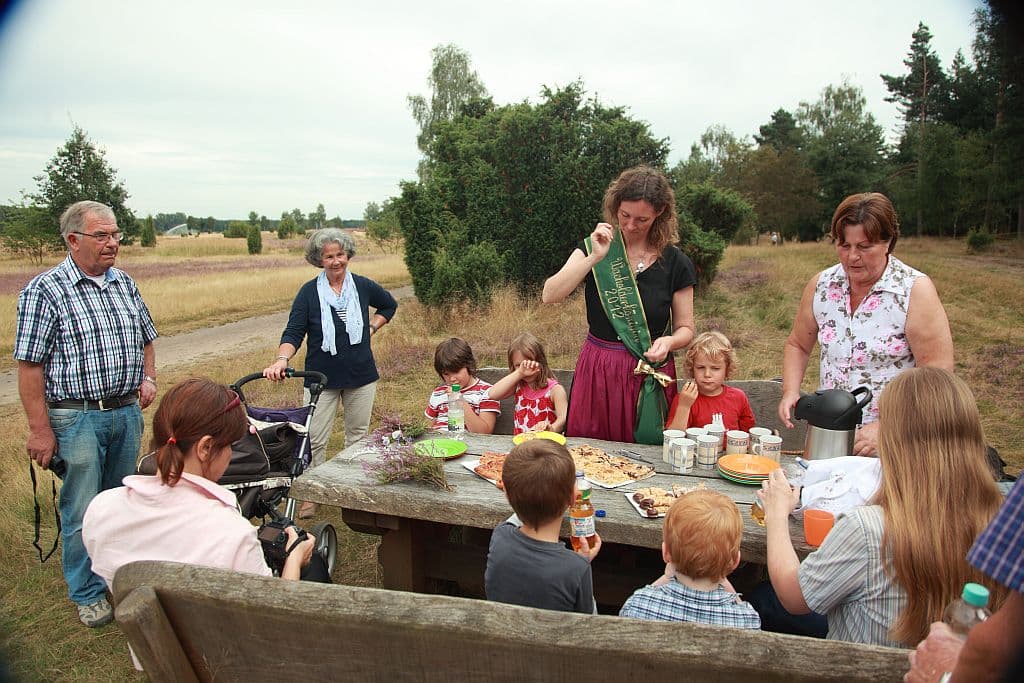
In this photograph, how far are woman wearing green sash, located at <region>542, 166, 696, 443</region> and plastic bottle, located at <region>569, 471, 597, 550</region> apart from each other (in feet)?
3.96

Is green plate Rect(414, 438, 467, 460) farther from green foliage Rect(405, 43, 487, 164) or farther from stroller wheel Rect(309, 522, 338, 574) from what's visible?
green foliage Rect(405, 43, 487, 164)

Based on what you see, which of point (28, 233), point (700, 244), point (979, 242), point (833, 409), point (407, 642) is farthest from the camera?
point (979, 242)

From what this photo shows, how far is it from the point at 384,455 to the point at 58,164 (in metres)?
20.2

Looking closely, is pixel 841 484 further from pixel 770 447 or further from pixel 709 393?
pixel 709 393

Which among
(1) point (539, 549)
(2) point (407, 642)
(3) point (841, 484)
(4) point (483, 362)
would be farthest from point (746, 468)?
(4) point (483, 362)

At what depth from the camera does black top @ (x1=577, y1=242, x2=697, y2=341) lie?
3484mm

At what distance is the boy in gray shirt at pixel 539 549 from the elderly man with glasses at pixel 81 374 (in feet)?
7.51

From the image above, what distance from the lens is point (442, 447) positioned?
3.30m

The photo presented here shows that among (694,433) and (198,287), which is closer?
(694,433)

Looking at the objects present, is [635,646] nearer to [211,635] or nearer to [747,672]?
[747,672]

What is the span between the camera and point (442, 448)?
129 inches

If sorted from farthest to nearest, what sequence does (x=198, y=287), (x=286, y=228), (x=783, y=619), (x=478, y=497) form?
(x=286, y=228) < (x=198, y=287) < (x=478, y=497) < (x=783, y=619)

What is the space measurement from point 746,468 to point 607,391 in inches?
39.5

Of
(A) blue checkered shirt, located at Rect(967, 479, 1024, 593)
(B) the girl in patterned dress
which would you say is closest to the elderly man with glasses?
(B) the girl in patterned dress
